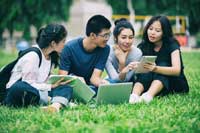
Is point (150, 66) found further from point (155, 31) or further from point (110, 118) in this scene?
point (110, 118)

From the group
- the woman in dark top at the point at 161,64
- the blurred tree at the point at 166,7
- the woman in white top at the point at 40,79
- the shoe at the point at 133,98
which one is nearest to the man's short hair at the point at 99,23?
the woman in white top at the point at 40,79

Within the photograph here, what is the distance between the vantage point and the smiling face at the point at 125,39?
5430 millimetres

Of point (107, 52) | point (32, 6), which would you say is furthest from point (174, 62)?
point (32, 6)

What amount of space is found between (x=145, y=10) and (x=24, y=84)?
24.6 metres

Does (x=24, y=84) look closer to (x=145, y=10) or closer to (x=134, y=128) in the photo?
(x=134, y=128)

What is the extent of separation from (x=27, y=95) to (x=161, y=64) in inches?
65.2

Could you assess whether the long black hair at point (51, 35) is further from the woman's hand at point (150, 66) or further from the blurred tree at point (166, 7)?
the blurred tree at point (166, 7)

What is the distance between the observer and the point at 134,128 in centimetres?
349

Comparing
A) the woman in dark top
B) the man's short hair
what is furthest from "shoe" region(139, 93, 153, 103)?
Answer: the man's short hair

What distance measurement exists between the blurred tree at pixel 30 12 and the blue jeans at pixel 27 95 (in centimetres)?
2201

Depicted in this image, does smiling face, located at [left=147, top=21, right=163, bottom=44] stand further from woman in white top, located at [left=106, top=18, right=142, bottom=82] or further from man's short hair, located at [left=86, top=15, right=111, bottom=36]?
man's short hair, located at [left=86, top=15, right=111, bottom=36]

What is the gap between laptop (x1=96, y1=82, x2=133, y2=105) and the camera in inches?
184

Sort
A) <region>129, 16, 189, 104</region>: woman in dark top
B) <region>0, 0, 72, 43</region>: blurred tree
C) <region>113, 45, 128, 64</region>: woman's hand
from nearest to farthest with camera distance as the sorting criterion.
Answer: <region>129, 16, 189, 104</region>: woman in dark top
<region>113, 45, 128, 64</region>: woman's hand
<region>0, 0, 72, 43</region>: blurred tree

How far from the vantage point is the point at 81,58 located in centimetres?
532
